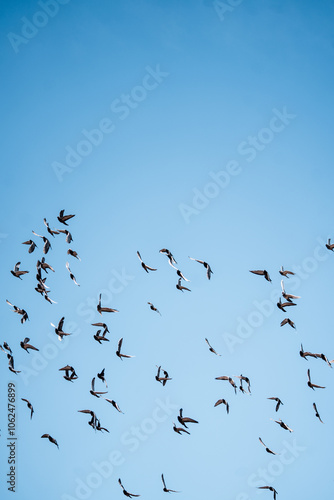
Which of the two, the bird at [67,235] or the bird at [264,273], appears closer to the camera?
the bird at [264,273]

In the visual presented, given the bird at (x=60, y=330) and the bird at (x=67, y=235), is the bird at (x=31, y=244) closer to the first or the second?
the bird at (x=67, y=235)

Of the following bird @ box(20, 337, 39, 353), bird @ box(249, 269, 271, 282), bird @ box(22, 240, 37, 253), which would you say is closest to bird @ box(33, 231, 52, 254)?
bird @ box(22, 240, 37, 253)

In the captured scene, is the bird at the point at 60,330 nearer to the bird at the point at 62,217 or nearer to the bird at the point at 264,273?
the bird at the point at 62,217

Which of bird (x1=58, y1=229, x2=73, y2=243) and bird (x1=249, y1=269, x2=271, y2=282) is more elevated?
bird (x1=249, y1=269, x2=271, y2=282)

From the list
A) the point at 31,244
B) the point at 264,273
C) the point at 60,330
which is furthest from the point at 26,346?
the point at 264,273

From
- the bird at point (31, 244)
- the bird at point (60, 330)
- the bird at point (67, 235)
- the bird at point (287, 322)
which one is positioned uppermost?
the bird at point (287, 322)

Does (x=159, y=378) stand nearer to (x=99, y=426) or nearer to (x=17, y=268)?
(x=99, y=426)

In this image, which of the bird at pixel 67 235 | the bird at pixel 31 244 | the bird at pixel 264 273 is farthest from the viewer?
the bird at pixel 31 244

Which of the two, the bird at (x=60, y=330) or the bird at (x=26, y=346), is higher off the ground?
the bird at (x=60, y=330)

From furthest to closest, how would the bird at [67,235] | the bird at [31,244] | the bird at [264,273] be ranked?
the bird at [31,244], the bird at [67,235], the bird at [264,273]

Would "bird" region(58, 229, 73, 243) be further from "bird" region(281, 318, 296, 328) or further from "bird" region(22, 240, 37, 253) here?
"bird" region(281, 318, 296, 328)

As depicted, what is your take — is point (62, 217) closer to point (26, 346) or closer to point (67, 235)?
point (67, 235)

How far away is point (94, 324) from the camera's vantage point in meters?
15.7

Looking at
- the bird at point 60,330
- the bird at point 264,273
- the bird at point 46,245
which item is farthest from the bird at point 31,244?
the bird at point 264,273
